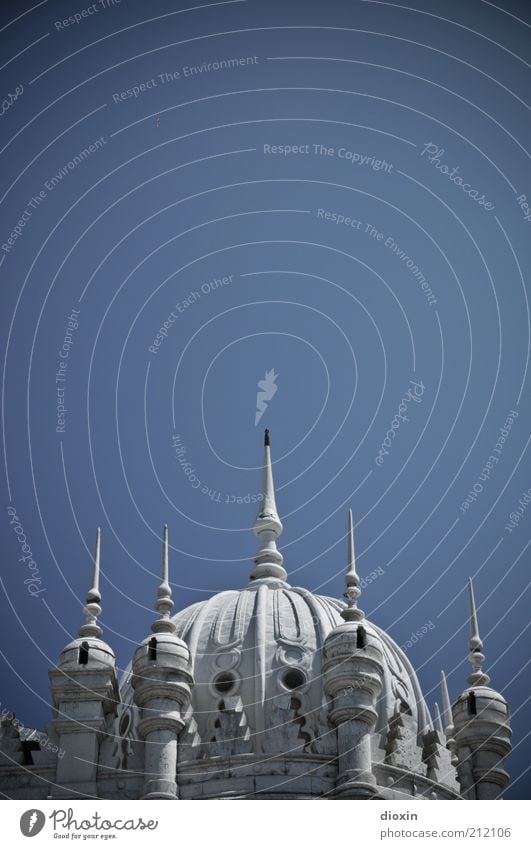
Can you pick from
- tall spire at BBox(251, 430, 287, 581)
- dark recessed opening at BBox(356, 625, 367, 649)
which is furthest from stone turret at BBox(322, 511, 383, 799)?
tall spire at BBox(251, 430, 287, 581)

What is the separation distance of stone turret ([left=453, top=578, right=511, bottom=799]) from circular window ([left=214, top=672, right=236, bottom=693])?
29.5 feet

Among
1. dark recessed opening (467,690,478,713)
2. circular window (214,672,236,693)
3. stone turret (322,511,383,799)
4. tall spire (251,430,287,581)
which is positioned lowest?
stone turret (322,511,383,799)

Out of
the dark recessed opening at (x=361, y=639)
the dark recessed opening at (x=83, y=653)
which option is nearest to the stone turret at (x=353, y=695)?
the dark recessed opening at (x=361, y=639)

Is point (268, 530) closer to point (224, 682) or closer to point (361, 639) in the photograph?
point (224, 682)

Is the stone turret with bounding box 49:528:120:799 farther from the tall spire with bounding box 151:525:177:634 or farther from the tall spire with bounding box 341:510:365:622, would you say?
the tall spire with bounding box 341:510:365:622

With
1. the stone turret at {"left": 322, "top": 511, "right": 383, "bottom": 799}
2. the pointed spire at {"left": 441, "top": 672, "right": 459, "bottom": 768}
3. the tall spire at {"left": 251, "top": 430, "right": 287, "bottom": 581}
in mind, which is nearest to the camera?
the stone turret at {"left": 322, "top": 511, "right": 383, "bottom": 799}

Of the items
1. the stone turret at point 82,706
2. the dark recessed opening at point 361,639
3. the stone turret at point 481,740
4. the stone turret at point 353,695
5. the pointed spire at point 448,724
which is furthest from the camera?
the pointed spire at point 448,724

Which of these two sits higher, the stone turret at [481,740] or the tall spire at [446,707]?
the tall spire at [446,707]

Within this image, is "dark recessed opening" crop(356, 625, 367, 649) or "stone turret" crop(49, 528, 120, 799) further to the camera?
"dark recessed opening" crop(356, 625, 367, 649)

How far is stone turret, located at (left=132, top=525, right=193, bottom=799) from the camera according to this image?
7406 centimetres

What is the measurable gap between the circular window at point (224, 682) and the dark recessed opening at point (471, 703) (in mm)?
9320

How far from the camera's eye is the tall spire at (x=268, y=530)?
295ft

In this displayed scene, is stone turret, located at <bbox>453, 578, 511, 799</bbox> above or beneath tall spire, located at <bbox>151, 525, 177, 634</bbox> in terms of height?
beneath

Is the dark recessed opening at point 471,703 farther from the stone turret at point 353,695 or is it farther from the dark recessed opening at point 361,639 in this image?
the dark recessed opening at point 361,639
